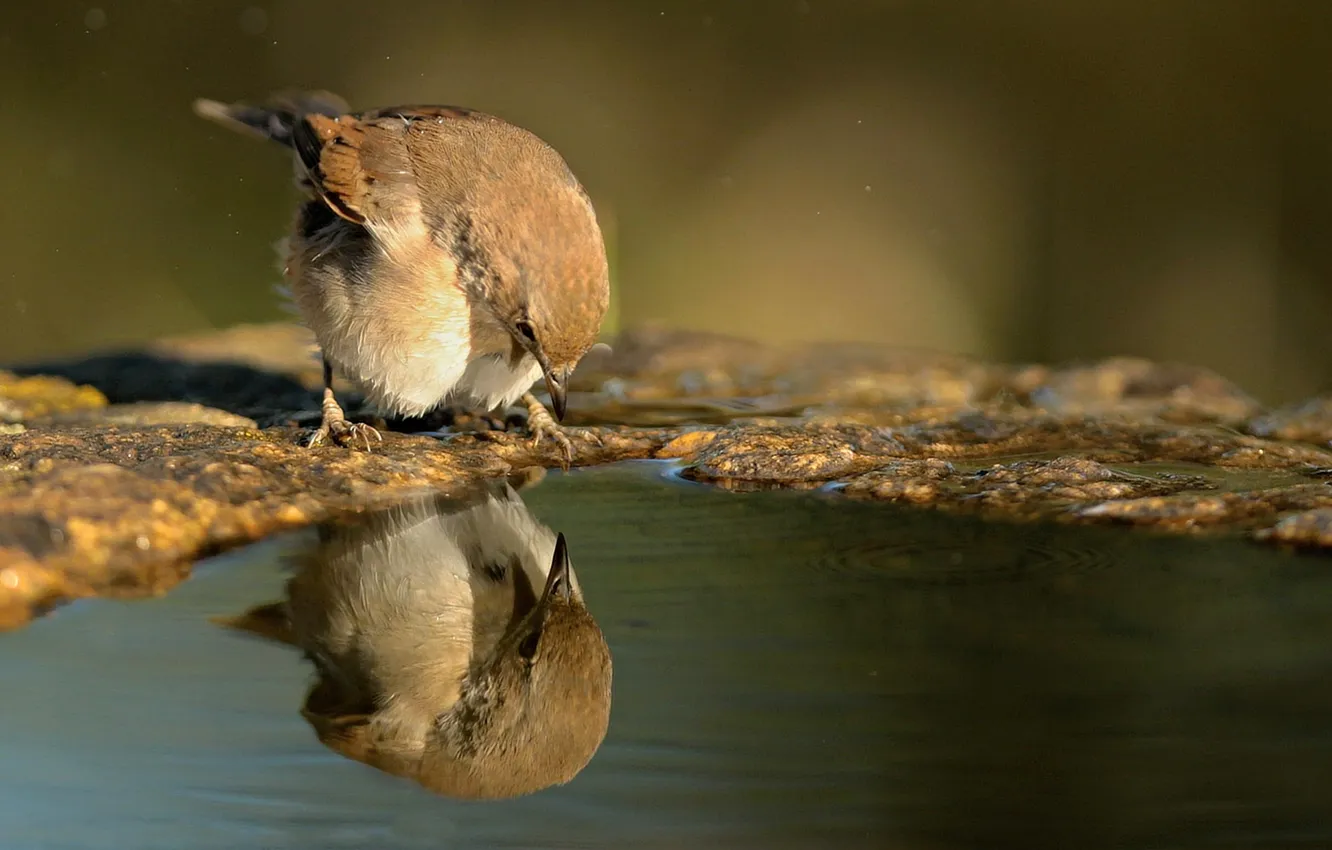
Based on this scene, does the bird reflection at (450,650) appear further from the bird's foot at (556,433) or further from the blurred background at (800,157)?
the blurred background at (800,157)

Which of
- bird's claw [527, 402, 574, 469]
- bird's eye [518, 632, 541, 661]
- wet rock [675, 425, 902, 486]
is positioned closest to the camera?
bird's eye [518, 632, 541, 661]

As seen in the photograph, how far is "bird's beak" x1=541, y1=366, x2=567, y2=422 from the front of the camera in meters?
3.30

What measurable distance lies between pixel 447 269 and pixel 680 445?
2.74ft

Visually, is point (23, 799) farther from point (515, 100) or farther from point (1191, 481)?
point (515, 100)

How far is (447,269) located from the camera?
356cm

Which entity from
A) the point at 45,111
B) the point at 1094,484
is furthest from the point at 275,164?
the point at 1094,484

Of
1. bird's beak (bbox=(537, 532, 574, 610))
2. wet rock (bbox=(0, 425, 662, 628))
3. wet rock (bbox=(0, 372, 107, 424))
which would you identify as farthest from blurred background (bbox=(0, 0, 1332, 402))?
bird's beak (bbox=(537, 532, 574, 610))

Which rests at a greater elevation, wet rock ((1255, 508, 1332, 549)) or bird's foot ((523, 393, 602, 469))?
wet rock ((1255, 508, 1332, 549))

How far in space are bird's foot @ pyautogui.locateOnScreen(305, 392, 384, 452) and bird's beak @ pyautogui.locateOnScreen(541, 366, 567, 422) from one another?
0.40 metres

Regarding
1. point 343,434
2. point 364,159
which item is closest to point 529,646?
point 343,434

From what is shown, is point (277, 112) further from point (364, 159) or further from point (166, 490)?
Result: point (166, 490)

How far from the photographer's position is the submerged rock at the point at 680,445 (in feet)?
7.14

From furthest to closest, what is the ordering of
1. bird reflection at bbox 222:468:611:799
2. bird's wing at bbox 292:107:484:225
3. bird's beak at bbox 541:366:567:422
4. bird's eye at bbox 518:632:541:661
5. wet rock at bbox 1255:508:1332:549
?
bird's wing at bbox 292:107:484:225, bird's beak at bbox 541:366:567:422, wet rock at bbox 1255:508:1332:549, bird's eye at bbox 518:632:541:661, bird reflection at bbox 222:468:611:799

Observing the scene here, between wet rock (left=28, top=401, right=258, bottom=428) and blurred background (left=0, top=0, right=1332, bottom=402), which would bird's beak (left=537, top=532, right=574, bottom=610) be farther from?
blurred background (left=0, top=0, right=1332, bottom=402)
